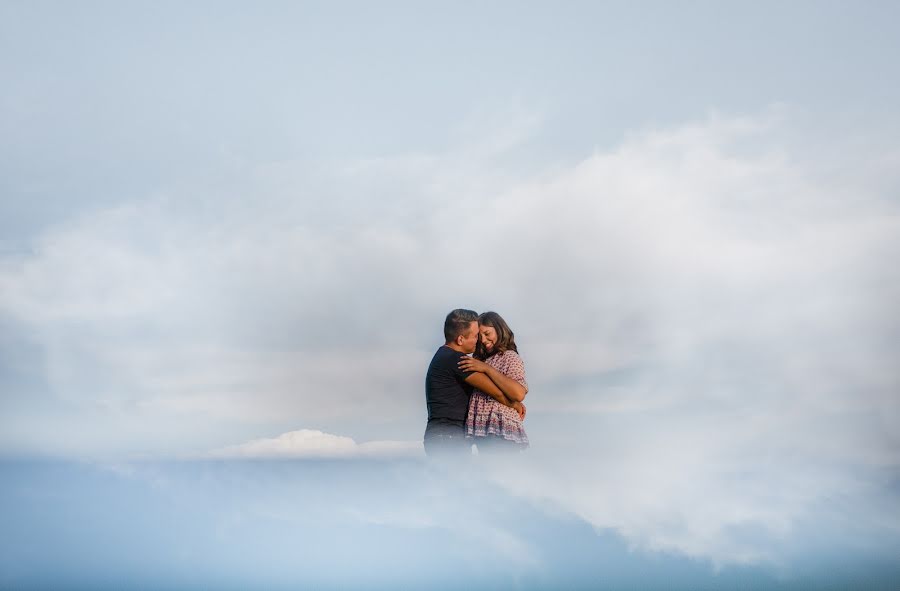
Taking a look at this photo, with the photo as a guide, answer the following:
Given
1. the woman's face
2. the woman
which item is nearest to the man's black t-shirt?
the woman

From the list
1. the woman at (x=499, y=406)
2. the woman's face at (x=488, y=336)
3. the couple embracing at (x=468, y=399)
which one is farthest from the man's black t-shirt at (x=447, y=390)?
the woman's face at (x=488, y=336)

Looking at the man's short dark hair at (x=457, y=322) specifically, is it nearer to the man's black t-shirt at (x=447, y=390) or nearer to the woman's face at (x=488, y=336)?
the man's black t-shirt at (x=447, y=390)

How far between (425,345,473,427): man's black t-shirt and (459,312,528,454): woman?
0.13 m

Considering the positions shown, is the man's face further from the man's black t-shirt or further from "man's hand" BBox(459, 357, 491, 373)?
"man's hand" BBox(459, 357, 491, 373)

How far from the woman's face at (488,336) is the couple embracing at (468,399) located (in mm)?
231

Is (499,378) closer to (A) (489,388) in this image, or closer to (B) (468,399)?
(A) (489,388)

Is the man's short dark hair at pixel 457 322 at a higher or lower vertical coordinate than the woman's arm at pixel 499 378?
higher

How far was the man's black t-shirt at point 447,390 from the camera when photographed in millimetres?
14172

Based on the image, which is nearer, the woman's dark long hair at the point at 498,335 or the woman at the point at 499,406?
the woman at the point at 499,406

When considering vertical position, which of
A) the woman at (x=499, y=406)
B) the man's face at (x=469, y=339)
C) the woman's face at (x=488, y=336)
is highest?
the woman's face at (x=488, y=336)

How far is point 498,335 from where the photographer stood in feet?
47.9

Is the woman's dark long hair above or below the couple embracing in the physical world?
above

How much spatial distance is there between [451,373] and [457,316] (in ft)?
2.58

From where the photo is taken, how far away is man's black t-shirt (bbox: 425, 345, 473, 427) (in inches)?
558
